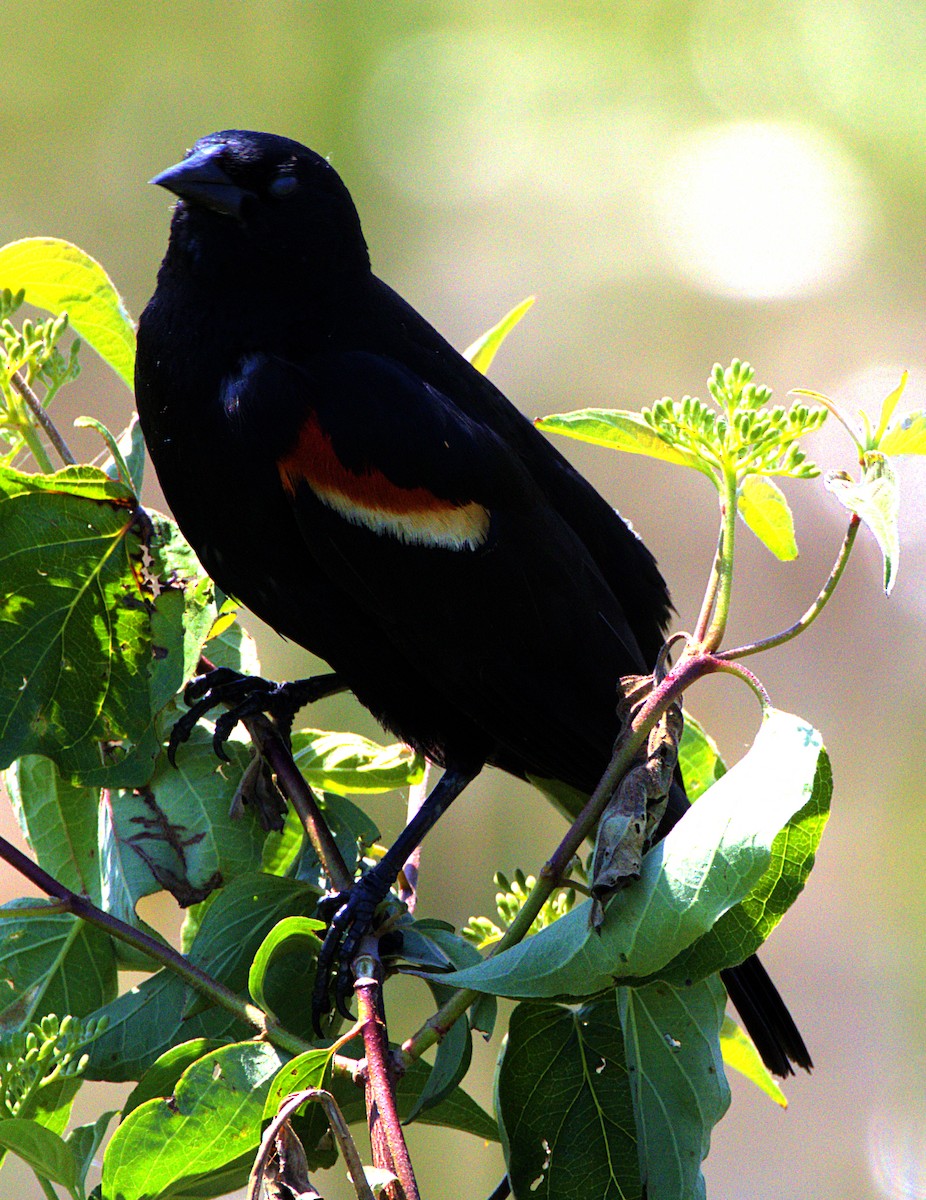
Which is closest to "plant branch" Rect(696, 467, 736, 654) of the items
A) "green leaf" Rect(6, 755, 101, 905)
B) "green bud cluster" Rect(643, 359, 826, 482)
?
"green bud cluster" Rect(643, 359, 826, 482)

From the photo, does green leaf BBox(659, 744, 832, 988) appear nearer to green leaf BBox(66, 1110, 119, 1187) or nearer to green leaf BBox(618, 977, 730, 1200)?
green leaf BBox(618, 977, 730, 1200)

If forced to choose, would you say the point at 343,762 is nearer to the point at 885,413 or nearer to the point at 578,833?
the point at 578,833

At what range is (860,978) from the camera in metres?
3.52

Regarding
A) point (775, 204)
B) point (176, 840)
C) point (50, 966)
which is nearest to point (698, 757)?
point (176, 840)

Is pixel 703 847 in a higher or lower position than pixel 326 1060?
higher

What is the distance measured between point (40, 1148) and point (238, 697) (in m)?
0.56

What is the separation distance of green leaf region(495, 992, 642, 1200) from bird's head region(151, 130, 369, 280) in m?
0.78

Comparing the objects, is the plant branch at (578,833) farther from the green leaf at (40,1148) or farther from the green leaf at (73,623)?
the green leaf at (73,623)

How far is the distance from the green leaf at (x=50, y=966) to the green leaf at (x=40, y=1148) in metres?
0.18

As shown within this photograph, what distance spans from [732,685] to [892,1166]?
4.18 feet

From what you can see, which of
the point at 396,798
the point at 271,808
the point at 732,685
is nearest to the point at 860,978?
the point at 732,685

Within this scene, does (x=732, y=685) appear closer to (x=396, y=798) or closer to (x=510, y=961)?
(x=396, y=798)

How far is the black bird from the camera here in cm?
115

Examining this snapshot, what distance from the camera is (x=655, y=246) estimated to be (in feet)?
14.1
